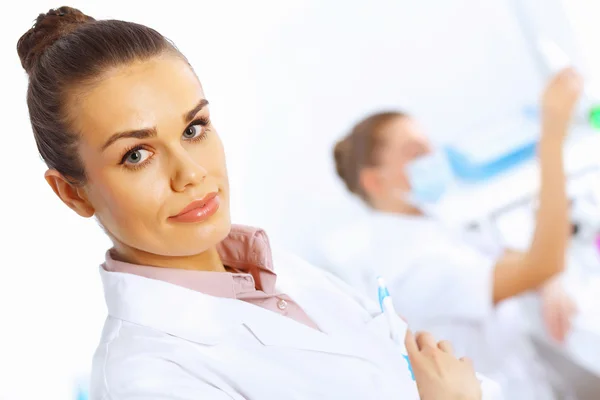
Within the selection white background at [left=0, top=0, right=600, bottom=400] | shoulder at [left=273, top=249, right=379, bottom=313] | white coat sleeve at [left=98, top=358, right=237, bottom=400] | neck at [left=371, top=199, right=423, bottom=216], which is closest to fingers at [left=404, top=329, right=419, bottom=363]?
shoulder at [left=273, top=249, right=379, bottom=313]

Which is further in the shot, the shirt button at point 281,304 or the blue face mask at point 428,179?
the blue face mask at point 428,179

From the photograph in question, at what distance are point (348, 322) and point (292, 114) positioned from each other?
4.49 ft

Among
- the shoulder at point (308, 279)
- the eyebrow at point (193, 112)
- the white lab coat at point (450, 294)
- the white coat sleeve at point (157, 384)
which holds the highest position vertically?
the eyebrow at point (193, 112)

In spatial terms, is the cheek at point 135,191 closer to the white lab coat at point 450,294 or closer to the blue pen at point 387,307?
the blue pen at point 387,307

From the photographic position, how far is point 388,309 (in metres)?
1.04

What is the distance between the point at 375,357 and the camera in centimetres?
101

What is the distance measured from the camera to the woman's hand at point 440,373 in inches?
37.2

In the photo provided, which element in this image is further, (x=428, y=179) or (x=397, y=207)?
(x=428, y=179)

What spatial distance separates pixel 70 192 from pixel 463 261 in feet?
3.22

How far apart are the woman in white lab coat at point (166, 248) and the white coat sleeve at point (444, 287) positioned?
574 millimetres

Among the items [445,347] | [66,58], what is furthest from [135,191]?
[445,347]

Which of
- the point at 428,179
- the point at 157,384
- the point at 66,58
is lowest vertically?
the point at 428,179

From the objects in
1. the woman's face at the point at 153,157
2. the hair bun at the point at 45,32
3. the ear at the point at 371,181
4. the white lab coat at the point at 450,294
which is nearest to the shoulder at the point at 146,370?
the woman's face at the point at 153,157

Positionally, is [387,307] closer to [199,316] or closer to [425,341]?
[425,341]
